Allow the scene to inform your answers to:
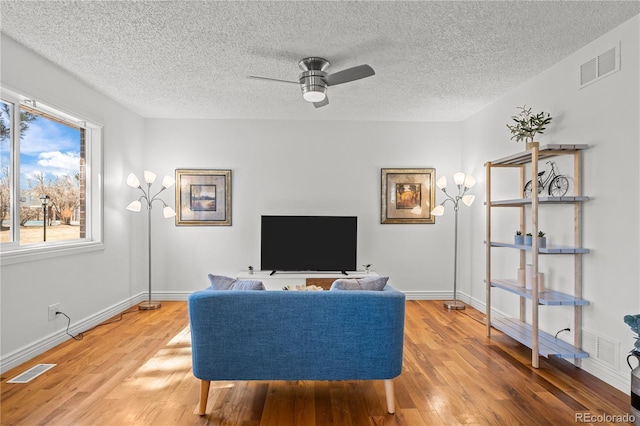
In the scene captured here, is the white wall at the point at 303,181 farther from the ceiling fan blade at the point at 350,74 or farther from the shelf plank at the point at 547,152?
the ceiling fan blade at the point at 350,74

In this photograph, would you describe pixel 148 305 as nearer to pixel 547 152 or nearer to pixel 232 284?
pixel 232 284

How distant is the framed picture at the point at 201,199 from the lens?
5.18m

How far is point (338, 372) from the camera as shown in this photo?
226cm

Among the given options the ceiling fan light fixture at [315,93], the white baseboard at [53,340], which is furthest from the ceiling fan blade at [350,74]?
the white baseboard at [53,340]

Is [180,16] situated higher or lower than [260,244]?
higher

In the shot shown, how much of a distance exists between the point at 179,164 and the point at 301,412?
3963 millimetres

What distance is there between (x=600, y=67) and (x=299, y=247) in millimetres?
3613

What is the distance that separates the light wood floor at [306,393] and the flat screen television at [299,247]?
5.86 ft

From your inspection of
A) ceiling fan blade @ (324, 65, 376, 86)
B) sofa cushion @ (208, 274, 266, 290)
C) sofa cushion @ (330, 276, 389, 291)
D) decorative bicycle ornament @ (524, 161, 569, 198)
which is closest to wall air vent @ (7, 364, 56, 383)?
sofa cushion @ (208, 274, 266, 290)

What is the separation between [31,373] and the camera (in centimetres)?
281

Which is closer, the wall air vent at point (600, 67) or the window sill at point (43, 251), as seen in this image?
the wall air vent at point (600, 67)

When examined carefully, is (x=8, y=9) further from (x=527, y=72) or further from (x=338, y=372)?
(x=527, y=72)

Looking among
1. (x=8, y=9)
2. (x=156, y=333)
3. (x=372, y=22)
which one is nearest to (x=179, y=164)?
(x=156, y=333)

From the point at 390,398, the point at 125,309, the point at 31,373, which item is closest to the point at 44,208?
the point at 31,373
